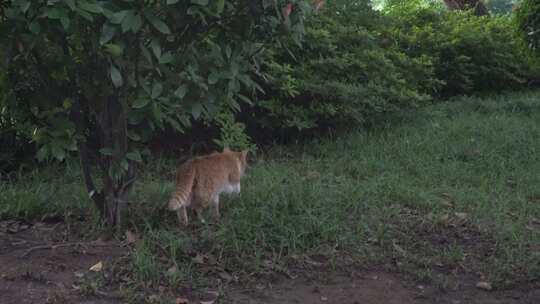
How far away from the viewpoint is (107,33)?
3.96 meters

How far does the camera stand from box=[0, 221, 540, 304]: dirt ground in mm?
4309

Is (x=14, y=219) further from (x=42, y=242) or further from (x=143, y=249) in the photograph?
(x=143, y=249)

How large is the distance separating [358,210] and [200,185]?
1.17m

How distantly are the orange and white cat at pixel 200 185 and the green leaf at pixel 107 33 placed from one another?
4.47 feet

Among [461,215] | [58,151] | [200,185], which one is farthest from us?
[461,215]

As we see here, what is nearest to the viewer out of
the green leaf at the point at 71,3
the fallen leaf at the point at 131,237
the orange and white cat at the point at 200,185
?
the green leaf at the point at 71,3

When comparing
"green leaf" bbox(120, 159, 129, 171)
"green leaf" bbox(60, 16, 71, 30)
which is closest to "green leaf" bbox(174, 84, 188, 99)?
"green leaf" bbox(120, 159, 129, 171)

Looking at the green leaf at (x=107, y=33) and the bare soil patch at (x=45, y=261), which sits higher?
the green leaf at (x=107, y=33)

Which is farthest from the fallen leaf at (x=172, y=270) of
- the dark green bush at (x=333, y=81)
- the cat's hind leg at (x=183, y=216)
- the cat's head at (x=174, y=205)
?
the dark green bush at (x=333, y=81)

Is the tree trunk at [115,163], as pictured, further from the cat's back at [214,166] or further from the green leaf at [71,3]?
the green leaf at [71,3]

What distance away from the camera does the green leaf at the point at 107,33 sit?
394 cm

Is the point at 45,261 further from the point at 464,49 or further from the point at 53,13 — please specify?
the point at 464,49

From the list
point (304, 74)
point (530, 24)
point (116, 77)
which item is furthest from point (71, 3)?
point (530, 24)

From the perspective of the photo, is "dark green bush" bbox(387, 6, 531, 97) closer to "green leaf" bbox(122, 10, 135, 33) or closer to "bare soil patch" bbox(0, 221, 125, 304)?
"bare soil patch" bbox(0, 221, 125, 304)
